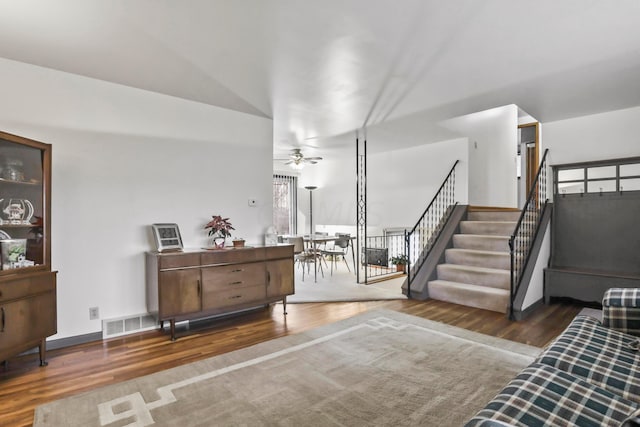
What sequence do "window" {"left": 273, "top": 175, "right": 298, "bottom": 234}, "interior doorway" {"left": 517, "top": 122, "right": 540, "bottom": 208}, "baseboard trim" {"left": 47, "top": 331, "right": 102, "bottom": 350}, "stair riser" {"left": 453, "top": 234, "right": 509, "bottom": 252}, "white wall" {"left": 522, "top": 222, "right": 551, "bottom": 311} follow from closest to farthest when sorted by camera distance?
"baseboard trim" {"left": 47, "top": 331, "right": 102, "bottom": 350}, "white wall" {"left": 522, "top": 222, "right": 551, "bottom": 311}, "stair riser" {"left": 453, "top": 234, "right": 509, "bottom": 252}, "interior doorway" {"left": 517, "top": 122, "right": 540, "bottom": 208}, "window" {"left": 273, "top": 175, "right": 298, "bottom": 234}

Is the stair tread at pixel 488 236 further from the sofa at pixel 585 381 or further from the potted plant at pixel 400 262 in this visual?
the sofa at pixel 585 381

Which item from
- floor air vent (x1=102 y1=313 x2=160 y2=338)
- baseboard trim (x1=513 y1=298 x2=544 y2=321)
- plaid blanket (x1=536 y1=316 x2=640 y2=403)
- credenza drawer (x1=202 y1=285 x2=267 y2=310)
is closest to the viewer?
plaid blanket (x1=536 y1=316 x2=640 y2=403)

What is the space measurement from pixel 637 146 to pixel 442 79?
3277 millimetres

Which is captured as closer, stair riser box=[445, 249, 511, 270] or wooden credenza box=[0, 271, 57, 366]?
wooden credenza box=[0, 271, 57, 366]

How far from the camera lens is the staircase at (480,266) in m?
4.19

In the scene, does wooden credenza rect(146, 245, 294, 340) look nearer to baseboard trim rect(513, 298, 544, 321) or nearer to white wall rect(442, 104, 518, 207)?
baseboard trim rect(513, 298, 544, 321)

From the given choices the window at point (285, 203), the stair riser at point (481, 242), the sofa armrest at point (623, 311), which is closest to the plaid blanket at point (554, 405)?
the sofa armrest at point (623, 311)

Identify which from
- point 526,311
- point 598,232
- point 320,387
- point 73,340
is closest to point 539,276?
point 526,311

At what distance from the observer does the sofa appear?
1193 millimetres

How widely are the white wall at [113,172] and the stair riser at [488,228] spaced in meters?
3.82

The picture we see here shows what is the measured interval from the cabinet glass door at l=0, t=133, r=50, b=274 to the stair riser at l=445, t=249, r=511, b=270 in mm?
4938

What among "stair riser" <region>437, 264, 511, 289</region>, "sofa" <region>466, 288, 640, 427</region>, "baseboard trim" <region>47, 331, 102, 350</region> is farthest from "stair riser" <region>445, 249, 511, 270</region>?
"baseboard trim" <region>47, 331, 102, 350</region>

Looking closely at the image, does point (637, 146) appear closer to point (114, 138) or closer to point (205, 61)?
point (205, 61)

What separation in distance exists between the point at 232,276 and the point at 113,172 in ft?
5.34
